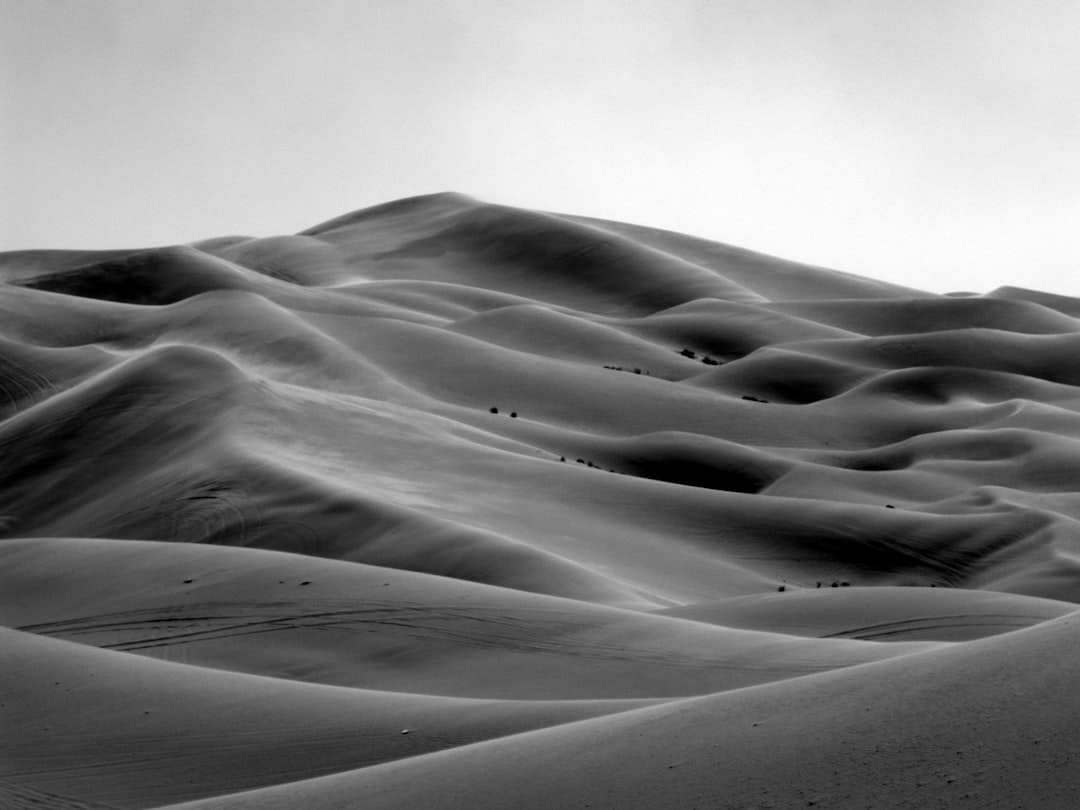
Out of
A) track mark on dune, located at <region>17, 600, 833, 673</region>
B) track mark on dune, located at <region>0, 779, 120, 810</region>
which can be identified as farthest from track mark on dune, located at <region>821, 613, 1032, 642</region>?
track mark on dune, located at <region>0, 779, 120, 810</region>

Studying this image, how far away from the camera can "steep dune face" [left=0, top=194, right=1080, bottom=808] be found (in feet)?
18.1

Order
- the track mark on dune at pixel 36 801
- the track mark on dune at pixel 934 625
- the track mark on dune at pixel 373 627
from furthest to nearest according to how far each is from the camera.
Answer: the track mark on dune at pixel 934 625, the track mark on dune at pixel 373 627, the track mark on dune at pixel 36 801

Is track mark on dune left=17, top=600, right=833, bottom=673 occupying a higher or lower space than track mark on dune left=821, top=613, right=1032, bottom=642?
lower

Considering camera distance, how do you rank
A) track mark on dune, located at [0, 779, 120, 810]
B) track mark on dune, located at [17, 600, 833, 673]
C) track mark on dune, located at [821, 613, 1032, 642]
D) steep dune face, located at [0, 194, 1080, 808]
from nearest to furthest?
1. steep dune face, located at [0, 194, 1080, 808]
2. track mark on dune, located at [0, 779, 120, 810]
3. track mark on dune, located at [17, 600, 833, 673]
4. track mark on dune, located at [821, 613, 1032, 642]

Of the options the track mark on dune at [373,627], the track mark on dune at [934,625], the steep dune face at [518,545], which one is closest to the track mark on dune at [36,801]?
the steep dune face at [518,545]

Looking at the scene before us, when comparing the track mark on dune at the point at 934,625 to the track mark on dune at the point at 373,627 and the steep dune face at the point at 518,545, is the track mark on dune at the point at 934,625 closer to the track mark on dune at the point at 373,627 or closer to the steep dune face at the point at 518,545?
the steep dune face at the point at 518,545

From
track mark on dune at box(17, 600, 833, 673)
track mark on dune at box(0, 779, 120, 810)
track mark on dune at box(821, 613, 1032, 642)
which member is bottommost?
track mark on dune at box(0, 779, 120, 810)

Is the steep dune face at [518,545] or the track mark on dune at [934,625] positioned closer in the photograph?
the steep dune face at [518,545]

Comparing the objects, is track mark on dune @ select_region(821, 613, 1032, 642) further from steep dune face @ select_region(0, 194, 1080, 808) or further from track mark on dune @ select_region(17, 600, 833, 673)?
track mark on dune @ select_region(17, 600, 833, 673)

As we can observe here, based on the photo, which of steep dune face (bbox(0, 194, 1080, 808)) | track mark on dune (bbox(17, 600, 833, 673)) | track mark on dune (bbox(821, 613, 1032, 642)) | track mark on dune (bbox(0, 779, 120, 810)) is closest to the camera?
steep dune face (bbox(0, 194, 1080, 808))

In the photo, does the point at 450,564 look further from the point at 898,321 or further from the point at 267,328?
the point at 898,321

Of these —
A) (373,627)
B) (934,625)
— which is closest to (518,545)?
(373,627)

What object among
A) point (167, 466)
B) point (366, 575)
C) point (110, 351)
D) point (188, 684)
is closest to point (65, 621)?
point (366, 575)

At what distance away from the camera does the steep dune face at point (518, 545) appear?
218 inches
